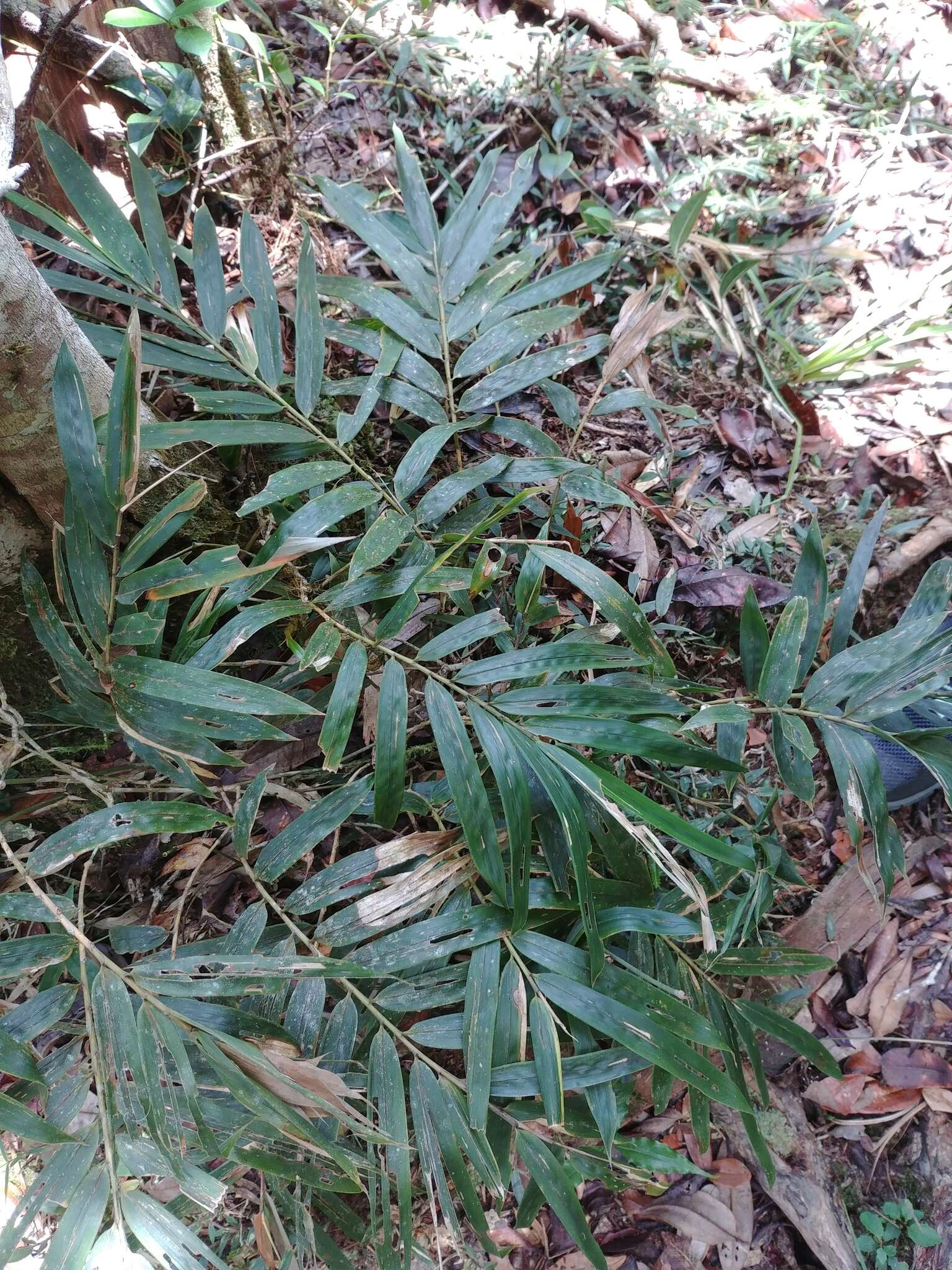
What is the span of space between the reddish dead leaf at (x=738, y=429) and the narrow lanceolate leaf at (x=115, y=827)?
1182 mm

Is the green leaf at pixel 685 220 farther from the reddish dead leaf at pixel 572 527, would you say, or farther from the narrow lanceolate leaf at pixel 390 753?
the narrow lanceolate leaf at pixel 390 753

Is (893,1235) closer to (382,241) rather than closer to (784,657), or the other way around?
(784,657)

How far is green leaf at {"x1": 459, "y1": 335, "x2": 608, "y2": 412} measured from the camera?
1114 mm

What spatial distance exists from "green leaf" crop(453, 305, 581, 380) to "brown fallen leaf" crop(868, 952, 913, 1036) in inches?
49.4

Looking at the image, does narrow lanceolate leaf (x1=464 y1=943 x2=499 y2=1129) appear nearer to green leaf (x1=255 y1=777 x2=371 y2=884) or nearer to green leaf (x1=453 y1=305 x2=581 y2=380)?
green leaf (x1=255 y1=777 x2=371 y2=884)

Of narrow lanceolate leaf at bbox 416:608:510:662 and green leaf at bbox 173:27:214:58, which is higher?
green leaf at bbox 173:27:214:58

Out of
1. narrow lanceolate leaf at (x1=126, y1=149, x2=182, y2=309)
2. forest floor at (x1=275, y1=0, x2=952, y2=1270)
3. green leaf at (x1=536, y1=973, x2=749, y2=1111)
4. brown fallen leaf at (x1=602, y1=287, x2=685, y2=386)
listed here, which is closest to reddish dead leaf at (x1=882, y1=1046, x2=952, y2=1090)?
forest floor at (x1=275, y1=0, x2=952, y2=1270)

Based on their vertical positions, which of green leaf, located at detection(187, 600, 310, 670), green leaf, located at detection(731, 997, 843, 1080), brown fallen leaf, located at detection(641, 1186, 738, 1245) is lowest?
Answer: brown fallen leaf, located at detection(641, 1186, 738, 1245)

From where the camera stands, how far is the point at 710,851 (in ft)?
2.68

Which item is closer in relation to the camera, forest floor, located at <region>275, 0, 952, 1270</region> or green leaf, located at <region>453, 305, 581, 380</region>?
green leaf, located at <region>453, 305, 581, 380</region>

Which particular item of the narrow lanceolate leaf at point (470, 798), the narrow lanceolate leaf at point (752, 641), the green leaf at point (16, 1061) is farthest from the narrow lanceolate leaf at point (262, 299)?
the green leaf at point (16, 1061)

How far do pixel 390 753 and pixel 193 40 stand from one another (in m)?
1.09

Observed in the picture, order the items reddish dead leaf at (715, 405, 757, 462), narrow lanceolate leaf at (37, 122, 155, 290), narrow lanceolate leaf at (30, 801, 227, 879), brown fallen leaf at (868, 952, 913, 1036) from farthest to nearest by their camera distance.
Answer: reddish dead leaf at (715, 405, 757, 462), brown fallen leaf at (868, 952, 913, 1036), narrow lanceolate leaf at (37, 122, 155, 290), narrow lanceolate leaf at (30, 801, 227, 879)

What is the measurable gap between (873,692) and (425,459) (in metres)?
0.67
